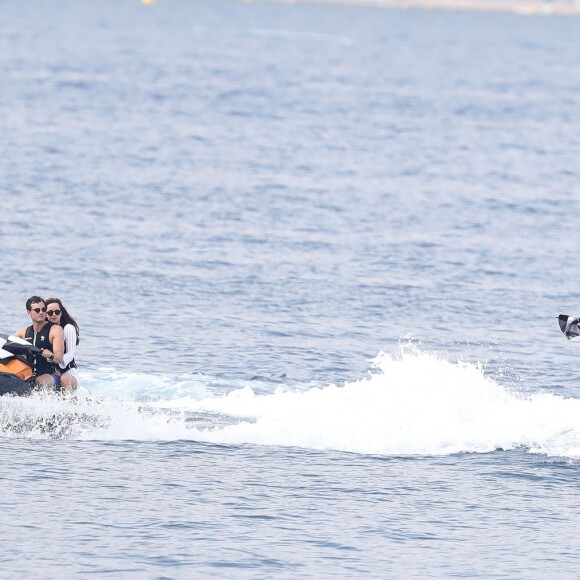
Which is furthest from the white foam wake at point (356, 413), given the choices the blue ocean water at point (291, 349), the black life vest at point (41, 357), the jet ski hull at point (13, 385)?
the black life vest at point (41, 357)

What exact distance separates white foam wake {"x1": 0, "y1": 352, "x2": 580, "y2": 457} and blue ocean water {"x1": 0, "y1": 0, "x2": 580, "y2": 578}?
2.1 inches

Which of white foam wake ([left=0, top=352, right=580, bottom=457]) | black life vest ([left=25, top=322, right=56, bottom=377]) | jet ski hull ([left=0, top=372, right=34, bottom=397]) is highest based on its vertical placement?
black life vest ([left=25, top=322, right=56, bottom=377])

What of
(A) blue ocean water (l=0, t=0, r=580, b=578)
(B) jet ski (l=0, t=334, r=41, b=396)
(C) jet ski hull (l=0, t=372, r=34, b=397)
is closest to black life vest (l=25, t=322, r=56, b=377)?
(B) jet ski (l=0, t=334, r=41, b=396)

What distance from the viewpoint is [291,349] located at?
3017 cm

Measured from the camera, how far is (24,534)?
62.7ft

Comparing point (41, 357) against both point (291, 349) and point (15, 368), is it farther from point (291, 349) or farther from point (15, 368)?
point (291, 349)

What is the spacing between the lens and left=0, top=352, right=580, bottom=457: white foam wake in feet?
76.9

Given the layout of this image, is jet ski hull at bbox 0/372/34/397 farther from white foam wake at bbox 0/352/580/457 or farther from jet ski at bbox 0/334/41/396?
white foam wake at bbox 0/352/580/457

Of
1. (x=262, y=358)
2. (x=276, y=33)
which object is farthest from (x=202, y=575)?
(x=276, y=33)

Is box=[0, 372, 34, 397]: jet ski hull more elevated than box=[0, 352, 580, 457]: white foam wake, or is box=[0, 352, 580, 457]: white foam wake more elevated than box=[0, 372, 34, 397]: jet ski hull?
box=[0, 372, 34, 397]: jet ski hull

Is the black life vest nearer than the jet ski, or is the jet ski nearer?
the jet ski

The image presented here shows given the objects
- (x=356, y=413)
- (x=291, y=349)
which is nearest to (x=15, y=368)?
(x=356, y=413)

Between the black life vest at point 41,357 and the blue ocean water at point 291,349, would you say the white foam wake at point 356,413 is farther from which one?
the black life vest at point 41,357

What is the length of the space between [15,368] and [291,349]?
835 cm
